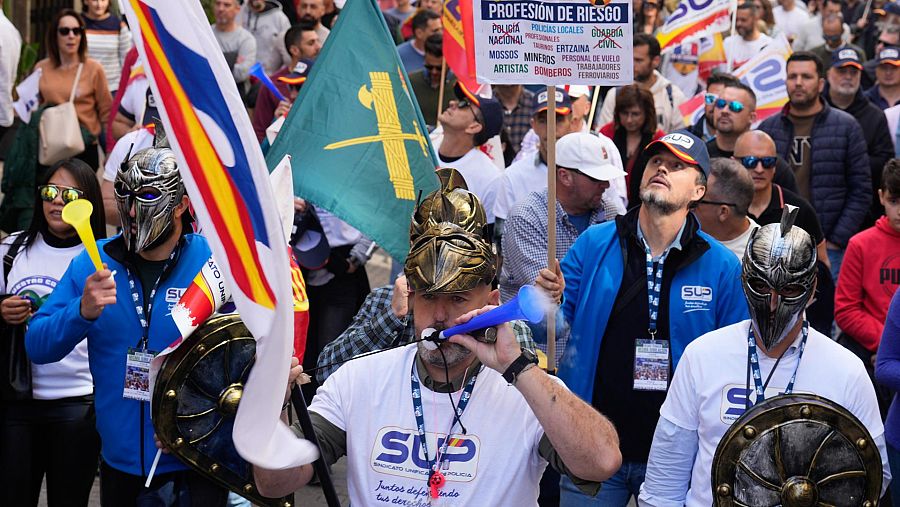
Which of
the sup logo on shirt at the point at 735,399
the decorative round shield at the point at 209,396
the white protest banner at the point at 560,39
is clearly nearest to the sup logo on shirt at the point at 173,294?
the decorative round shield at the point at 209,396

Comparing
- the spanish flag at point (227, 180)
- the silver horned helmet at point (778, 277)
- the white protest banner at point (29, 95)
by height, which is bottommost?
the white protest banner at point (29, 95)

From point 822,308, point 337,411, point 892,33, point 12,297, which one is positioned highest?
point 337,411

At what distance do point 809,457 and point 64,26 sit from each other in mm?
8632

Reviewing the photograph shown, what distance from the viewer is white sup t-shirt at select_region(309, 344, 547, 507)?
12.6 ft

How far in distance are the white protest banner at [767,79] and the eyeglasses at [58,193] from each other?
682cm

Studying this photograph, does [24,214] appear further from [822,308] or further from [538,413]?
[538,413]

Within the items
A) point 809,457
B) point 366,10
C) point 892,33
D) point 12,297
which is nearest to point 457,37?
point 366,10

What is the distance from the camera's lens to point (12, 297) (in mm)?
6066

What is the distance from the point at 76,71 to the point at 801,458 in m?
8.50

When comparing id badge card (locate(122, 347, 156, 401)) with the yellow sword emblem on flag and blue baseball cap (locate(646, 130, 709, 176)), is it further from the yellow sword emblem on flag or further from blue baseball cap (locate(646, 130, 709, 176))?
blue baseball cap (locate(646, 130, 709, 176))

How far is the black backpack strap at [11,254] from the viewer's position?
244 inches

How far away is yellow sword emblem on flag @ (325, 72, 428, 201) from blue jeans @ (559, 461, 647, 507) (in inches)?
72.4

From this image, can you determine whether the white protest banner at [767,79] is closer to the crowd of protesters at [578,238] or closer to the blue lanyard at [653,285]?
the crowd of protesters at [578,238]

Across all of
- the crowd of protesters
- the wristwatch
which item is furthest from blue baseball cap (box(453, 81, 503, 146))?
the wristwatch
